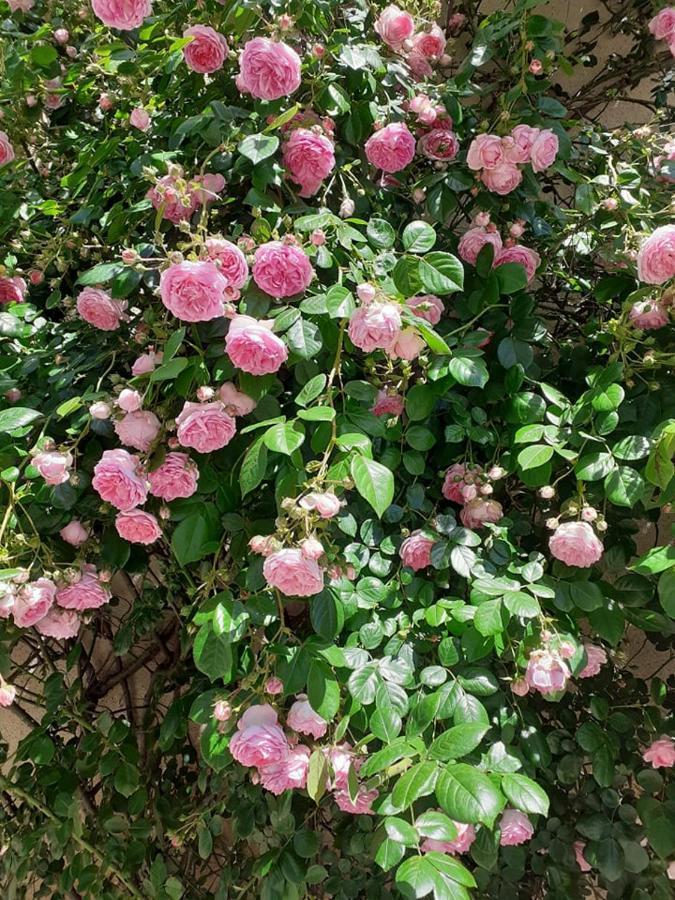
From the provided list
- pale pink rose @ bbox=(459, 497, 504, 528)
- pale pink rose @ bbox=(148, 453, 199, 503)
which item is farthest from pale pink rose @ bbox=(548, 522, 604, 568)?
pale pink rose @ bbox=(148, 453, 199, 503)

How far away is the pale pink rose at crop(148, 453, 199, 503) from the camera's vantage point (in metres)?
0.86

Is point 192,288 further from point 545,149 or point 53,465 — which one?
point 545,149

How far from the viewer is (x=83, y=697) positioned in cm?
138

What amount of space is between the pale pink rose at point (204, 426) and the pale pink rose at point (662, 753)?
0.77m

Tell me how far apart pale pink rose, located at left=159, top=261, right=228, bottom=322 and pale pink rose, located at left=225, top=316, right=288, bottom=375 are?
4cm

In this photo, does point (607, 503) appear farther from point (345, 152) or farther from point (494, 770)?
point (345, 152)

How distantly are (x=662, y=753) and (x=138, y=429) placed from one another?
0.88 metres

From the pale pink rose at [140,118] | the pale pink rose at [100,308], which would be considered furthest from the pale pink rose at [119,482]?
the pale pink rose at [140,118]

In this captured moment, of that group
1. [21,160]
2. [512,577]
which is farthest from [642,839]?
[21,160]

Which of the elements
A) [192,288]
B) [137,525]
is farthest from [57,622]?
→ [192,288]

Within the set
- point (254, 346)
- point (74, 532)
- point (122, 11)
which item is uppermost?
point (122, 11)

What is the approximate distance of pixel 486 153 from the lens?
1.00 meters

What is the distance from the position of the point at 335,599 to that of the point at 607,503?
0.47 metres

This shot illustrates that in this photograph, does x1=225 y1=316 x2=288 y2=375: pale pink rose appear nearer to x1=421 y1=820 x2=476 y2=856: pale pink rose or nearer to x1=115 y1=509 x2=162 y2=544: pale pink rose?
x1=115 y1=509 x2=162 y2=544: pale pink rose
